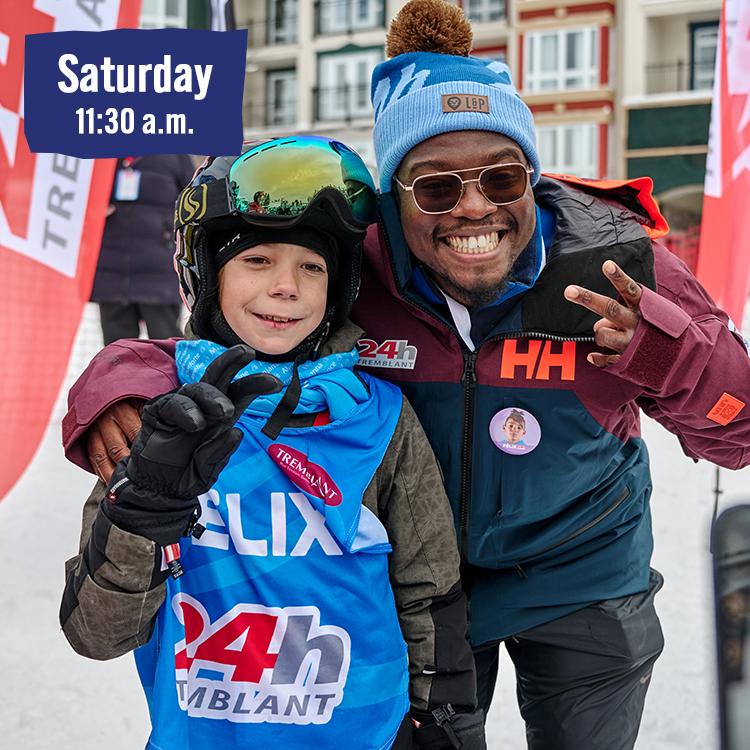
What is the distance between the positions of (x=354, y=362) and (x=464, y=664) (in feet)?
2.17

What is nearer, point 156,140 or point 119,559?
point 119,559

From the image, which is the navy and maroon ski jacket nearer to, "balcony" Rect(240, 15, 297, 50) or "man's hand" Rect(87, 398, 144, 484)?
"man's hand" Rect(87, 398, 144, 484)

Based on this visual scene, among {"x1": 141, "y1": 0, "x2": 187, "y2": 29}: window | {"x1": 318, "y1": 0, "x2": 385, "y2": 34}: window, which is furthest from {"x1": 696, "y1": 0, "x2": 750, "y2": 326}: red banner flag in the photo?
{"x1": 318, "y1": 0, "x2": 385, "y2": 34}: window

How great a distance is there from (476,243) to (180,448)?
0.84 metres

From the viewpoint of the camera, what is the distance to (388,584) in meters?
1.72

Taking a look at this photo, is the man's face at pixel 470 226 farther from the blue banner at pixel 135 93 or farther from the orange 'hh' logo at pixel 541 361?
the blue banner at pixel 135 93

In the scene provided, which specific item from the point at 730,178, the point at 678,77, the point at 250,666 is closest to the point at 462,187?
the point at 250,666

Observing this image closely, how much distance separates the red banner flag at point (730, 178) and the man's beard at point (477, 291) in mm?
1885

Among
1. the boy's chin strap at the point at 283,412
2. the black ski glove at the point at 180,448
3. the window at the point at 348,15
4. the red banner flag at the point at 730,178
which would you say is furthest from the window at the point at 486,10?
the black ski glove at the point at 180,448

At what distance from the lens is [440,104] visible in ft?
6.01

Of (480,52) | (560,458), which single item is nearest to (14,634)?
(560,458)

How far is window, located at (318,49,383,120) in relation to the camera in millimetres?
25297

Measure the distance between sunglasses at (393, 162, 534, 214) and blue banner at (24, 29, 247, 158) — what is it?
15.8 inches

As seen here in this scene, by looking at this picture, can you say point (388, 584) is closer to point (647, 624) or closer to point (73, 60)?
point (647, 624)
